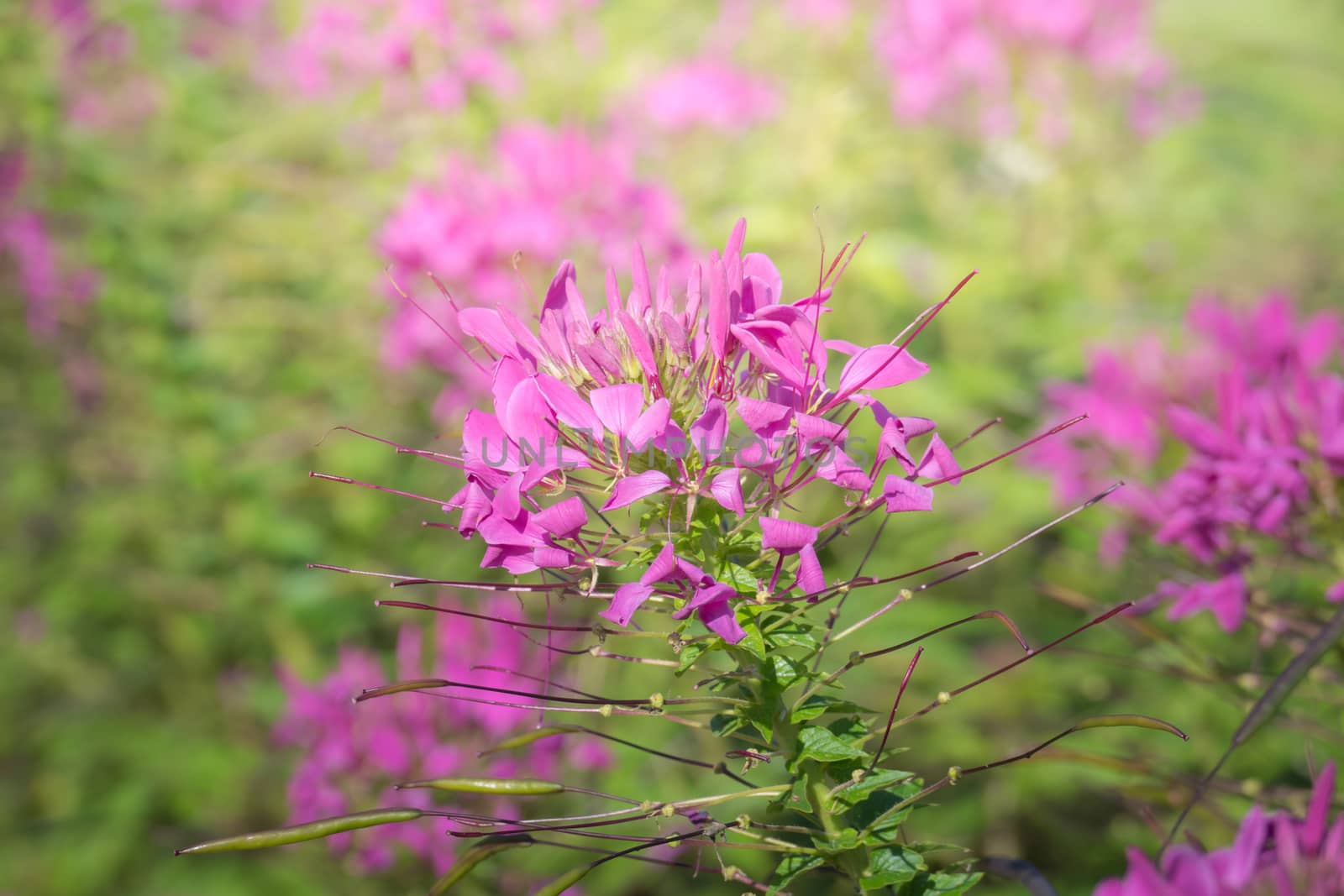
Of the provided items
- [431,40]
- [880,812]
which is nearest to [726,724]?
[880,812]

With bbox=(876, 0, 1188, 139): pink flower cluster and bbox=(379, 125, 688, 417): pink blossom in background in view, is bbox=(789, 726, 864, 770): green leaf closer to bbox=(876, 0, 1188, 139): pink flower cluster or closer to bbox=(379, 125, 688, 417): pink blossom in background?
bbox=(379, 125, 688, 417): pink blossom in background

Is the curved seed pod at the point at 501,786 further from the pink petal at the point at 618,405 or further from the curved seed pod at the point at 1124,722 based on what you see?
the curved seed pod at the point at 1124,722

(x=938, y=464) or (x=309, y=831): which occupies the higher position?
(x=938, y=464)

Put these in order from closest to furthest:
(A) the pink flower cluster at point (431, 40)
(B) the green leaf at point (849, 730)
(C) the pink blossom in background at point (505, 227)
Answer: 1. (B) the green leaf at point (849, 730)
2. (C) the pink blossom in background at point (505, 227)
3. (A) the pink flower cluster at point (431, 40)

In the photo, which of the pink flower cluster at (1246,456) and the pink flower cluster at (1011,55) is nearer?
the pink flower cluster at (1246,456)

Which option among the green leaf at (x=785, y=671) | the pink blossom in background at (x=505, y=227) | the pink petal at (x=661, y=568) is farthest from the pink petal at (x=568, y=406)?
the pink blossom in background at (x=505, y=227)

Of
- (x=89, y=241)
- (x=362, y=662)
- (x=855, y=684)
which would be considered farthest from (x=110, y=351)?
(x=855, y=684)

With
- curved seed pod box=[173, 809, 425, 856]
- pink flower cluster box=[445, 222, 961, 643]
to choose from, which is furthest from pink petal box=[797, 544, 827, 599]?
curved seed pod box=[173, 809, 425, 856]

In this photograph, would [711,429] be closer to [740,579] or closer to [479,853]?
[740,579]
